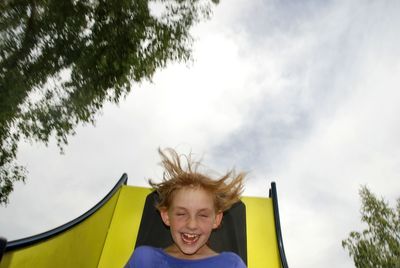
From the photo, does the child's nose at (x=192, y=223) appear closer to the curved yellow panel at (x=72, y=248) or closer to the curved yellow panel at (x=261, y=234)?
the curved yellow panel at (x=72, y=248)

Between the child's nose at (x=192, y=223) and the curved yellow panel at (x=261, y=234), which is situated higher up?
the curved yellow panel at (x=261, y=234)

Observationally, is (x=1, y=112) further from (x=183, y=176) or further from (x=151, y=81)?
(x=183, y=176)

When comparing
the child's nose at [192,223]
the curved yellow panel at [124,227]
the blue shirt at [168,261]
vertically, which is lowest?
the blue shirt at [168,261]

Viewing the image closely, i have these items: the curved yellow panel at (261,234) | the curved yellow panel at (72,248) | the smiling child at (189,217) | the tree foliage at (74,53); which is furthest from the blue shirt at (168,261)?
the tree foliage at (74,53)

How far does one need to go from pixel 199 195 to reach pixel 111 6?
8.57 m

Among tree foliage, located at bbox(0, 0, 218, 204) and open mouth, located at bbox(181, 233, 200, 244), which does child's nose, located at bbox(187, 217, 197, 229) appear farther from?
tree foliage, located at bbox(0, 0, 218, 204)

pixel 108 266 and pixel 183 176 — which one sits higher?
pixel 183 176

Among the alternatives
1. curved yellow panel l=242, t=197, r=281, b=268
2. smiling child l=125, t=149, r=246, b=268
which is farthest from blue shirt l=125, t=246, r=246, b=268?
curved yellow panel l=242, t=197, r=281, b=268

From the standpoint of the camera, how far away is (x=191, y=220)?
252cm

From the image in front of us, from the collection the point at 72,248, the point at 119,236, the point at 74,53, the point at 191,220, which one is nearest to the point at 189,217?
the point at 191,220

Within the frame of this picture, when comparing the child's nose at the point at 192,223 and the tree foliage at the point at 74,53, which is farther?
the tree foliage at the point at 74,53

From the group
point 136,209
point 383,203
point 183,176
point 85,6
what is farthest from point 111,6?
point 383,203

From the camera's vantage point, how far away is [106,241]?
12.4 ft

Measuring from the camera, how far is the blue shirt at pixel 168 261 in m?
2.32
